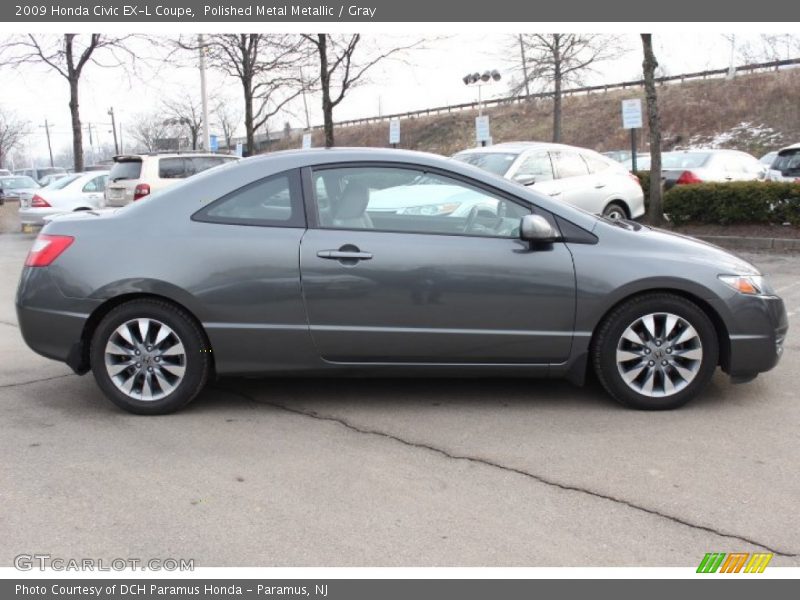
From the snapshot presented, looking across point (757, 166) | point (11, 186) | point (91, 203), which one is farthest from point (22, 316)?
point (11, 186)

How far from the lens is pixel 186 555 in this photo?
10.0ft

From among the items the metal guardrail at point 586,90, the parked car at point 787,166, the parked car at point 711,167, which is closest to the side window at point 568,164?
the parked car at point 711,167

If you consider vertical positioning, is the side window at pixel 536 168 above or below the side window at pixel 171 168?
below

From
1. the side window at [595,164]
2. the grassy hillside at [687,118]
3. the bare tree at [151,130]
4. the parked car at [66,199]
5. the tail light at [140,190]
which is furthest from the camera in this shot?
the bare tree at [151,130]

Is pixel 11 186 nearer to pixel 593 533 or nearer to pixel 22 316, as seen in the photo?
pixel 22 316

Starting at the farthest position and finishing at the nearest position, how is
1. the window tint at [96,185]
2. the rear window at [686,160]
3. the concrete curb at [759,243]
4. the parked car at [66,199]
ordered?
the window tint at [96,185] → the parked car at [66,199] → the rear window at [686,160] → the concrete curb at [759,243]

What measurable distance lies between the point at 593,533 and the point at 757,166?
1528cm

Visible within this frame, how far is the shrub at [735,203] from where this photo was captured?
463 inches

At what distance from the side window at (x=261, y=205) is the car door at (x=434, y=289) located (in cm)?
15

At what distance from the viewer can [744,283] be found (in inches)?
182

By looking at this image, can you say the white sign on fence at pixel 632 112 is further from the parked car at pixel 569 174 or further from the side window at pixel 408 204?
the side window at pixel 408 204

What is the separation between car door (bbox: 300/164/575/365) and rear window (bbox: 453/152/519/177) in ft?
21.1

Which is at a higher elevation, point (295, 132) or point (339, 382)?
point (295, 132)

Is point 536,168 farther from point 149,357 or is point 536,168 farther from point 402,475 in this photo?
point 402,475
